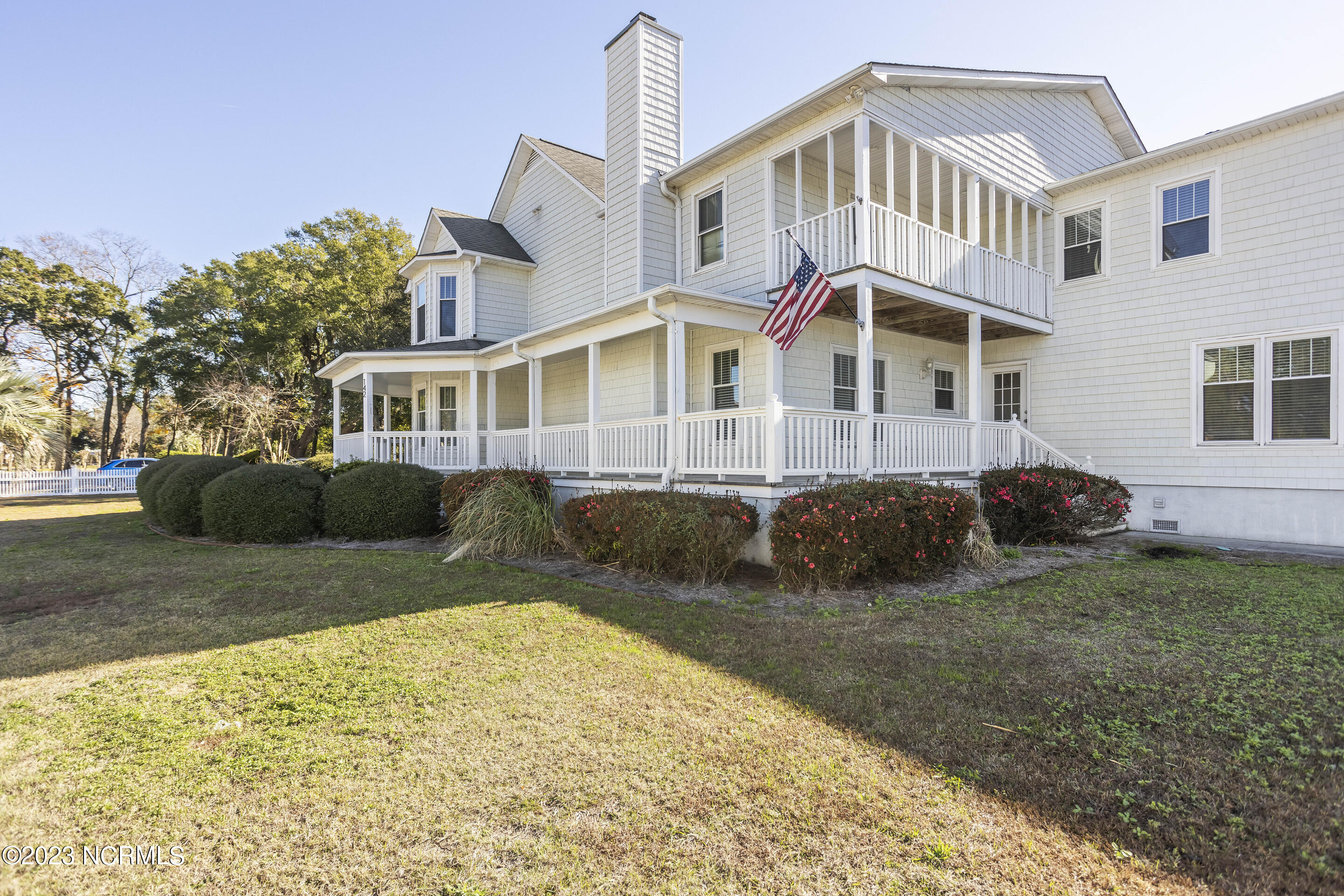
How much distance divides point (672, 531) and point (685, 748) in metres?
4.02

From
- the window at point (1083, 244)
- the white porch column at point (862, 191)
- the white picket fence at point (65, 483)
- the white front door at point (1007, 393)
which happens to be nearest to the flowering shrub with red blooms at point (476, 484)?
the white porch column at point (862, 191)

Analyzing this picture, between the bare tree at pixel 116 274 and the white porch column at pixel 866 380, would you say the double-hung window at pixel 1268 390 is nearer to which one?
the white porch column at pixel 866 380

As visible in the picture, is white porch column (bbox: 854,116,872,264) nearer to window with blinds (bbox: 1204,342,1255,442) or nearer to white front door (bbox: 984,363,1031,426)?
white front door (bbox: 984,363,1031,426)

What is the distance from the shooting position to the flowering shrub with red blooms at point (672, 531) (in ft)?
23.3

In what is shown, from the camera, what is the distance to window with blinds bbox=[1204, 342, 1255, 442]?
9.84m

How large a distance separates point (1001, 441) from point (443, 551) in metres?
9.40

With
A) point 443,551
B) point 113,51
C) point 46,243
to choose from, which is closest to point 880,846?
point 443,551

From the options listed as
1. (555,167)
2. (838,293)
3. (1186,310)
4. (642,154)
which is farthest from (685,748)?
(555,167)

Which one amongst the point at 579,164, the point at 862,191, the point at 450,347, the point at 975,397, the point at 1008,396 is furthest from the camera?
the point at 579,164

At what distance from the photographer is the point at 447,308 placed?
1636 cm

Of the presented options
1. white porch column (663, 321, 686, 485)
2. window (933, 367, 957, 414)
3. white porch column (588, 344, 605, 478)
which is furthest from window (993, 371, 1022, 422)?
white porch column (588, 344, 605, 478)

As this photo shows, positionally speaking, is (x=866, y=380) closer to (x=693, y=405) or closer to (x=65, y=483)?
(x=693, y=405)

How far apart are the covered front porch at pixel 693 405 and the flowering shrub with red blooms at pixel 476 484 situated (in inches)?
30.4

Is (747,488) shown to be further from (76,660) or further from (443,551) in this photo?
(76,660)
